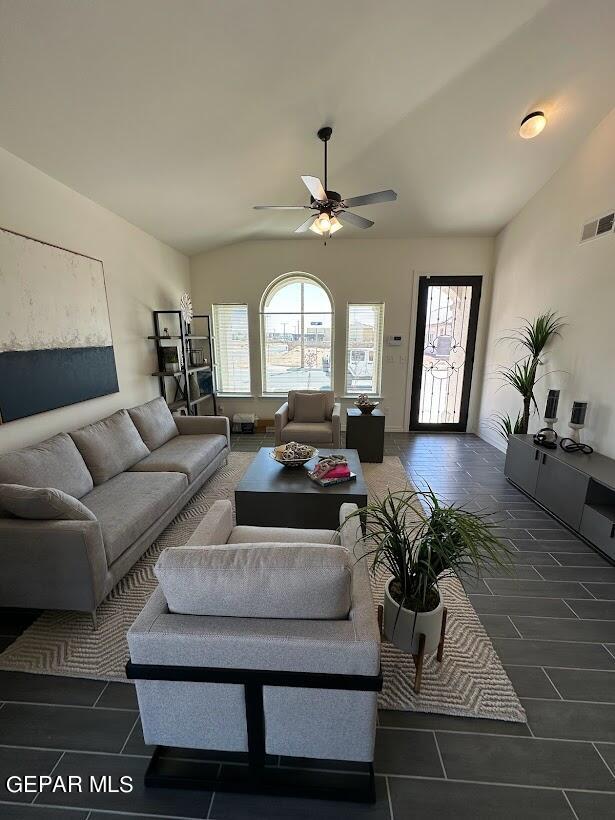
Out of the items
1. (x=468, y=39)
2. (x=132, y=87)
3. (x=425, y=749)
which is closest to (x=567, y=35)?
(x=468, y=39)

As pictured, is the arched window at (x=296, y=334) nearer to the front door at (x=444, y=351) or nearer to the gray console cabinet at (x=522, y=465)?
the front door at (x=444, y=351)

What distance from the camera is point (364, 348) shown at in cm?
557

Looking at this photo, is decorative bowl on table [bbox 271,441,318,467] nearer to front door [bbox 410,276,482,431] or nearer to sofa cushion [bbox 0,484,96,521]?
sofa cushion [bbox 0,484,96,521]

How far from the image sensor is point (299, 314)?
552 centimetres

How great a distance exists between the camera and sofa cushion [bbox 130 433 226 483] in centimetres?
307

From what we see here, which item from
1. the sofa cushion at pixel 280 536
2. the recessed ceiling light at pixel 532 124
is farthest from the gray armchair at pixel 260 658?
the recessed ceiling light at pixel 532 124

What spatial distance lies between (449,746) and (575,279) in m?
3.88

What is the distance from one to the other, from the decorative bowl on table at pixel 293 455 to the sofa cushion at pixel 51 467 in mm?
1405

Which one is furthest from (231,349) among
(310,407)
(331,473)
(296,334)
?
(331,473)

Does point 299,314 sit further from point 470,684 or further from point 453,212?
point 470,684

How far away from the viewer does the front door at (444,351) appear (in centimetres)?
532

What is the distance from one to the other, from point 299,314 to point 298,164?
2.30 m

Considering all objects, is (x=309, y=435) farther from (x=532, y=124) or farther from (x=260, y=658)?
(x=532, y=124)

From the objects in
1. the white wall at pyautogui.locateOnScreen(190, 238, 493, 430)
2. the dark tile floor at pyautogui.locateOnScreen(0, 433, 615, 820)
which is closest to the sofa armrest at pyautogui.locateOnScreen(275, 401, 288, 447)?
the white wall at pyautogui.locateOnScreen(190, 238, 493, 430)
